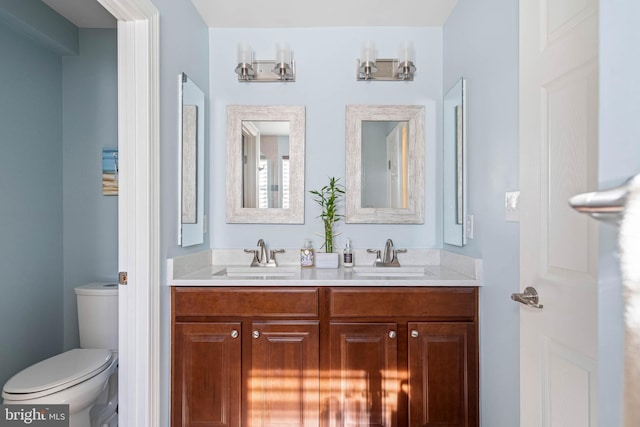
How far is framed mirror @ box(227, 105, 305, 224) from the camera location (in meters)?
2.25

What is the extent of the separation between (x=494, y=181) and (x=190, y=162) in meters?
1.59

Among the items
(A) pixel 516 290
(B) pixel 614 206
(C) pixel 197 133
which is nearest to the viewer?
(B) pixel 614 206

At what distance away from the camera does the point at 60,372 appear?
5.33ft

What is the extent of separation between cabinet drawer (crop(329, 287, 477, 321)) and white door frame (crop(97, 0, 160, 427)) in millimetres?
893

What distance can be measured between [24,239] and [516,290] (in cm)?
274

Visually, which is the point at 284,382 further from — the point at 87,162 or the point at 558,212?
the point at 87,162

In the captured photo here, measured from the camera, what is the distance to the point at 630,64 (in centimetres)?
42

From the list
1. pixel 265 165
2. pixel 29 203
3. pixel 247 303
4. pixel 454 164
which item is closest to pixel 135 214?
pixel 247 303

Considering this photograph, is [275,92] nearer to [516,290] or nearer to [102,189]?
[102,189]

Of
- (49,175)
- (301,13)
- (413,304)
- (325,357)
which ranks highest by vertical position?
(301,13)

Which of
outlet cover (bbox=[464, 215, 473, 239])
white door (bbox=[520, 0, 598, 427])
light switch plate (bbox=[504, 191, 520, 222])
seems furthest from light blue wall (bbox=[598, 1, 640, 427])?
outlet cover (bbox=[464, 215, 473, 239])

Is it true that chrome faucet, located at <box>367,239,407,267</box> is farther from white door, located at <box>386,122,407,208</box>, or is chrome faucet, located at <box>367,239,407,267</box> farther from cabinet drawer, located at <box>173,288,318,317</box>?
cabinet drawer, located at <box>173,288,318,317</box>

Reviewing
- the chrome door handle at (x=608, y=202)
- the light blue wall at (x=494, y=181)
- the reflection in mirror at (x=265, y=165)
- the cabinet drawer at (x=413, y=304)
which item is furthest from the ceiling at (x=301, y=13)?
the chrome door handle at (x=608, y=202)

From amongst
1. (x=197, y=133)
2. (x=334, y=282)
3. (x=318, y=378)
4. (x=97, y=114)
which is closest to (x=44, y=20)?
(x=97, y=114)
